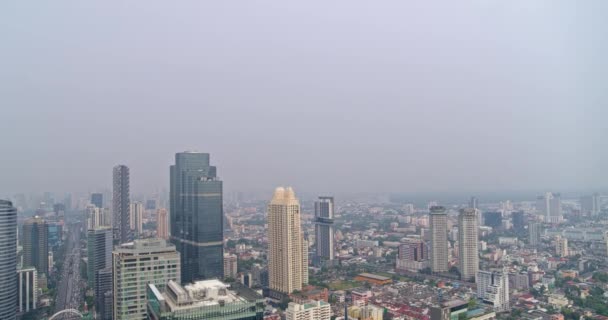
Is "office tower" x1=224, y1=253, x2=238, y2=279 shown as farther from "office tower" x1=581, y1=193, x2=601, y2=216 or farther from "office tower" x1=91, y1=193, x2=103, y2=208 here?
"office tower" x1=581, y1=193, x2=601, y2=216

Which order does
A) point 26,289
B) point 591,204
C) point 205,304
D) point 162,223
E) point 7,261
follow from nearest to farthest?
point 205,304 → point 7,261 → point 26,289 → point 591,204 → point 162,223

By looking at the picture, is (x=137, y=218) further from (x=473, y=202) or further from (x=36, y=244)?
(x=473, y=202)

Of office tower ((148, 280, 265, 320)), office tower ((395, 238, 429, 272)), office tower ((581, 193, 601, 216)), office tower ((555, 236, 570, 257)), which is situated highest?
office tower ((581, 193, 601, 216))

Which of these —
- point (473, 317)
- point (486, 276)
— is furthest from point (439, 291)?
point (473, 317)

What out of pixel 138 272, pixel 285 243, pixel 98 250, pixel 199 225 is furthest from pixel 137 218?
pixel 138 272

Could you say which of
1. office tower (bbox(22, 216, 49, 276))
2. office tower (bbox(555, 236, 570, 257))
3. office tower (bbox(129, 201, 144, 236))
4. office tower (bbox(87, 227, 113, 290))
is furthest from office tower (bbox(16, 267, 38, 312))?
office tower (bbox(555, 236, 570, 257))

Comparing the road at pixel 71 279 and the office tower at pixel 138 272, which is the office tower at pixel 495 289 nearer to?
the office tower at pixel 138 272
